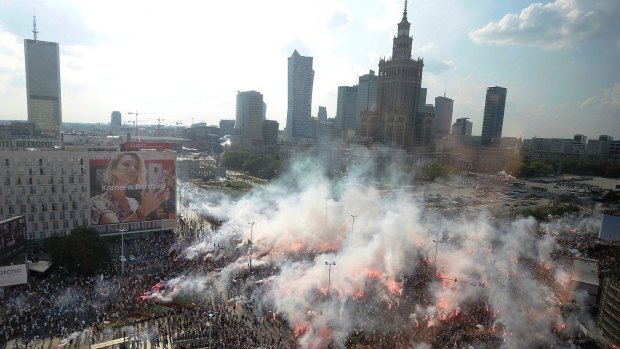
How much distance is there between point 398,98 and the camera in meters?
118

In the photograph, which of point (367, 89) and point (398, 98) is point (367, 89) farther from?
point (398, 98)

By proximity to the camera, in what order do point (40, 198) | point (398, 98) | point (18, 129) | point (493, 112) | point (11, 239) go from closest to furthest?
1. point (11, 239)
2. point (40, 198)
3. point (398, 98)
4. point (493, 112)
5. point (18, 129)

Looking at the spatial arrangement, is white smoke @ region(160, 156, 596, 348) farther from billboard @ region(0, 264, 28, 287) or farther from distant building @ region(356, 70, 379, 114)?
distant building @ region(356, 70, 379, 114)

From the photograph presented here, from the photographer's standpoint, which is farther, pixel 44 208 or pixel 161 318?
pixel 44 208

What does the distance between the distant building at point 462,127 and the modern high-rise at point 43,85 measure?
542ft

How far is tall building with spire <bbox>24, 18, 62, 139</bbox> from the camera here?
6580 inches

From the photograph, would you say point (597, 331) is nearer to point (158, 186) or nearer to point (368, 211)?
point (368, 211)

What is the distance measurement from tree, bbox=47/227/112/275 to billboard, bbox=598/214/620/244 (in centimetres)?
5175

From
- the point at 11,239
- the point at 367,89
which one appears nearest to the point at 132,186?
the point at 11,239

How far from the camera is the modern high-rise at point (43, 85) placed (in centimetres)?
16718

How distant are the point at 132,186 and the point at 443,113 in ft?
461

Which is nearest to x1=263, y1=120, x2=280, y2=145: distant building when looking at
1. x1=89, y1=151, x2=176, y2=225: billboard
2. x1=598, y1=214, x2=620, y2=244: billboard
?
x1=89, y1=151, x2=176, y2=225: billboard

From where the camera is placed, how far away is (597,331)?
2359 cm

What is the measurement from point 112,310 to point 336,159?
7082 cm
